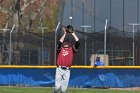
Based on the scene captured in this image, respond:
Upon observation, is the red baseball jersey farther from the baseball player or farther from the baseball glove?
the baseball glove

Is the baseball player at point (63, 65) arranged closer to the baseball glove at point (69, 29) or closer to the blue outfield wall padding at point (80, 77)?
the baseball glove at point (69, 29)

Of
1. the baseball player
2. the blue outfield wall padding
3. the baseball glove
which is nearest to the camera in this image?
the baseball player

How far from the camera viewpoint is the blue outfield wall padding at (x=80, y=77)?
A: 76.4 feet

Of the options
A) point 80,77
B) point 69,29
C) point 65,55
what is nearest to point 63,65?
point 65,55

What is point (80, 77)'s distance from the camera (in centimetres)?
→ 2353

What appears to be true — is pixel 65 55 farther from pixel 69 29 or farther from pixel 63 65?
pixel 69 29

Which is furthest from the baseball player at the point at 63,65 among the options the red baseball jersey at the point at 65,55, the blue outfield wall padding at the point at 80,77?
the blue outfield wall padding at the point at 80,77

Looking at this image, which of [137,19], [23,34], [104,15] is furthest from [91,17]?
[23,34]

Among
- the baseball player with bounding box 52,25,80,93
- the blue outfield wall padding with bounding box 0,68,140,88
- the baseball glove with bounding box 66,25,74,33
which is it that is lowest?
the blue outfield wall padding with bounding box 0,68,140,88

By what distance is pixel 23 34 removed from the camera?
25359mm

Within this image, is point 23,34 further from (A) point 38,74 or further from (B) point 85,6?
(B) point 85,6

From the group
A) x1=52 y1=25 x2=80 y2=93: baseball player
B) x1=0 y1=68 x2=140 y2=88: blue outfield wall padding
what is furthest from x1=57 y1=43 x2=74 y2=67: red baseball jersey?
x1=0 y1=68 x2=140 y2=88: blue outfield wall padding

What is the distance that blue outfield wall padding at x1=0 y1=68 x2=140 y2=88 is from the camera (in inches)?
917

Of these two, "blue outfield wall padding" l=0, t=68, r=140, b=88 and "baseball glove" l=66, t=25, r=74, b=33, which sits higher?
"baseball glove" l=66, t=25, r=74, b=33
